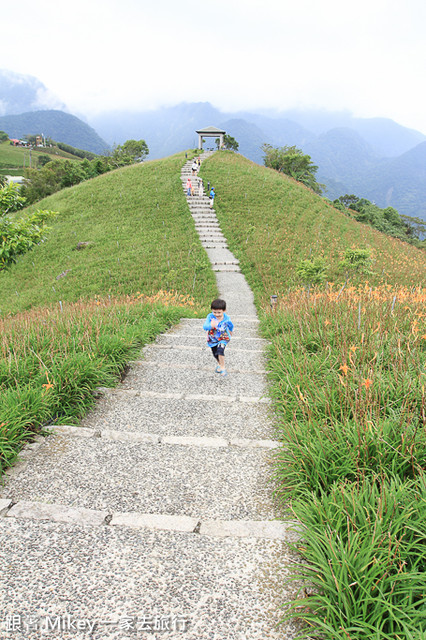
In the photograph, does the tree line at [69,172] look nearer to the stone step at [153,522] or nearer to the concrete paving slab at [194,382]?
the concrete paving slab at [194,382]

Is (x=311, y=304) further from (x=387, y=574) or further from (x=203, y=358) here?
(x=387, y=574)

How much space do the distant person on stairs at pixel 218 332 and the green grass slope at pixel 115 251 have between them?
22.3ft

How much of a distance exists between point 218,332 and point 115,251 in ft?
47.4

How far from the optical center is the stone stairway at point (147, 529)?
5.93 ft

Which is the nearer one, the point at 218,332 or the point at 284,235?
the point at 218,332

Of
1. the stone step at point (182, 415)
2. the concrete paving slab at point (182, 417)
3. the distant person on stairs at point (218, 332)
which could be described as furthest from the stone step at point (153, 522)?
the distant person on stairs at point (218, 332)

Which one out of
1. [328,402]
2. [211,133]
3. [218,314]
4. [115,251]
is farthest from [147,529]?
[211,133]

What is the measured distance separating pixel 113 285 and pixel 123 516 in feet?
43.6

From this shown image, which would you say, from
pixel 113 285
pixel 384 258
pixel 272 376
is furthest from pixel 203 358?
pixel 384 258

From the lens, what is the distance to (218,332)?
213 inches

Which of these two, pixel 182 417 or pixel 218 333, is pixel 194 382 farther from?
pixel 182 417

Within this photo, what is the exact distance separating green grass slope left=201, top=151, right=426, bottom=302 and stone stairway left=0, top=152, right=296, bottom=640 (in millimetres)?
9126

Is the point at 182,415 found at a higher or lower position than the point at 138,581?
lower

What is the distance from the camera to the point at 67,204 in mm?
25188
